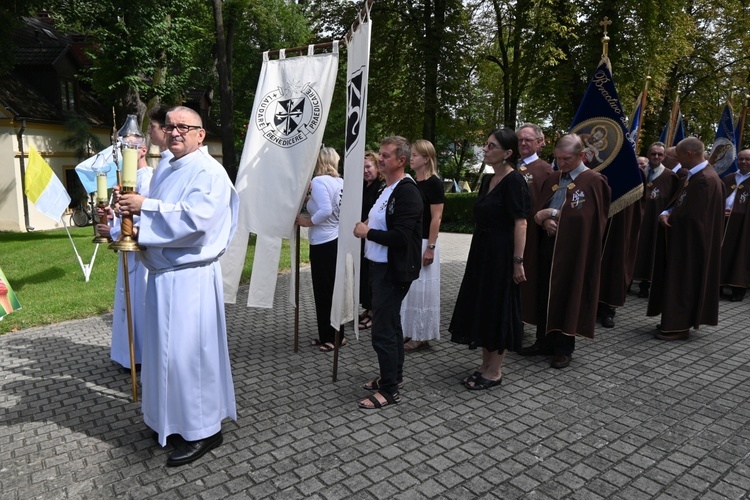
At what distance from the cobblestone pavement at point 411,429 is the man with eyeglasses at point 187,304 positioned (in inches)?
10.8

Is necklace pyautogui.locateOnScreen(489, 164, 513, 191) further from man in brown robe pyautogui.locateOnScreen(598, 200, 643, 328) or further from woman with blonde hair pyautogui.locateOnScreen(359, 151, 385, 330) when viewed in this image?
man in brown robe pyautogui.locateOnScreen(598, 200, 643, 328)

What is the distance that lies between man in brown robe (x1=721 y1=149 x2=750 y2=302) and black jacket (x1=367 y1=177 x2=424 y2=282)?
257 inches

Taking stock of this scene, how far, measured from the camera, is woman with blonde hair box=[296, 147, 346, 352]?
5.48 metres

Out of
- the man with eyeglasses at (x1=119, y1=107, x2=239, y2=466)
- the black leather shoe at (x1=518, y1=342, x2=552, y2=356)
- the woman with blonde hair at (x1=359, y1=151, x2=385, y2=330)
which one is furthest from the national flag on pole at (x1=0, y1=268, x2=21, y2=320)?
the black leather shoe at (x1=518, y1=342, x2=552, y2=356)

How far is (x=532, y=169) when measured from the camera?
6012 mm

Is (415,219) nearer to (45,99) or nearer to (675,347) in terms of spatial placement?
(675,347)

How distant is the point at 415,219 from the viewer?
4.12m

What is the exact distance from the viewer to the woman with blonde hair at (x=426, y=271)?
5.38 m

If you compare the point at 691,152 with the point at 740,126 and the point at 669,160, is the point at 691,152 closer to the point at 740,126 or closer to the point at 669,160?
the point at 669,160

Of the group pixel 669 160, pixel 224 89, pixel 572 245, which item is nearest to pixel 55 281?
pixel 572 245

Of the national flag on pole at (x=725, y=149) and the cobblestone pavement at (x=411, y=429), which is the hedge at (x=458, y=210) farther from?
the cobblestone pavement at (x=411, y=429)

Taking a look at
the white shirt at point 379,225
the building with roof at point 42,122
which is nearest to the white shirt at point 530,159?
the white shirt at point 379,225

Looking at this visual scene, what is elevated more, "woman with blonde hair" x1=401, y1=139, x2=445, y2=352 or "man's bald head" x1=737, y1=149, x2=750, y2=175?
"man's bald head" x1=737, y1=149, x2=750, y2=175

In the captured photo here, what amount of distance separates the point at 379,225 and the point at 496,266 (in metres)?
1.04
